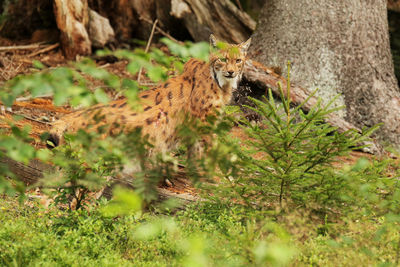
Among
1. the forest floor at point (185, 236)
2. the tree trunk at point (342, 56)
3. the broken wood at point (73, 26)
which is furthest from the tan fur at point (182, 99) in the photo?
the broken wood at point (73, 26)

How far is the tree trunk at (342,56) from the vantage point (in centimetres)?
741

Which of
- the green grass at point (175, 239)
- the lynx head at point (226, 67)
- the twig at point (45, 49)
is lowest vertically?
the twig at point (45, 49)

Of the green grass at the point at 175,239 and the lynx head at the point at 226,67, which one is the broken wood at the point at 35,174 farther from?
the lynx head at the point at 226,67

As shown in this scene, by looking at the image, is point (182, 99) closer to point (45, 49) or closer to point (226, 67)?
point (226, 67)

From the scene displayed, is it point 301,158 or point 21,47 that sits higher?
point 301,158

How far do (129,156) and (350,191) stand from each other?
1.94m

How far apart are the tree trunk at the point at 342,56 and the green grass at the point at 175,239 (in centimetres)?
313

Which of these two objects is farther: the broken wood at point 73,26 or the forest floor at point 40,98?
the broken wood at point 73,26

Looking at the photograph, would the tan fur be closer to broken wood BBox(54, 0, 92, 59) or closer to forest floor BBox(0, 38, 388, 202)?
forest floor BBox(0, 38, 388, 202)

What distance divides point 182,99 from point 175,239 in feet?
6.93

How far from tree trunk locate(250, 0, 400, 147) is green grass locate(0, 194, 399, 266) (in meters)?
3.13

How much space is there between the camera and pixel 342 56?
7477 millimetres

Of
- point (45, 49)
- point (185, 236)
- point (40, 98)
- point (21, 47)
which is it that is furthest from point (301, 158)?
point (21, 47)

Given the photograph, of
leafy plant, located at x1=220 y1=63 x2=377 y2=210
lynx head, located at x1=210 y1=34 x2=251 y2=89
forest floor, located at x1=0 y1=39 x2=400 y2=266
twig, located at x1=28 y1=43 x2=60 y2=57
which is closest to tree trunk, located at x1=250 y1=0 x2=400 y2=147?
lynx head, located at x1=210 y1=34 x2=251 y2=89
